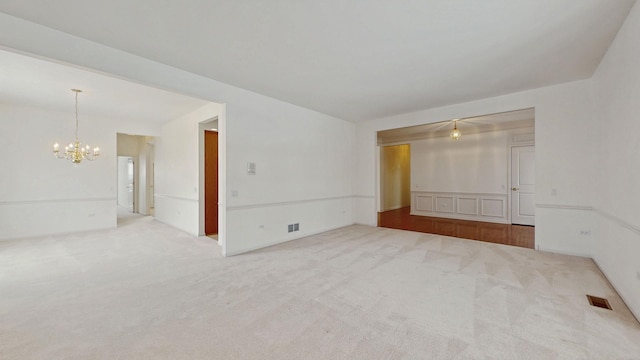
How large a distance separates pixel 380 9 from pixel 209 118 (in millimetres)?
4116

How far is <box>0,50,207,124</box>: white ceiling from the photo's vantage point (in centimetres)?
359

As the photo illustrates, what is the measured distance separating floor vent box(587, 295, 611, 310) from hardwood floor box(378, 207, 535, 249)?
81.2 inches

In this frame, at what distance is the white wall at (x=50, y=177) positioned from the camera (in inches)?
212

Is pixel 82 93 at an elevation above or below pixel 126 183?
above

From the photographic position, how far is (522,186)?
22.5ft

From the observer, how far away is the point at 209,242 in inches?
200

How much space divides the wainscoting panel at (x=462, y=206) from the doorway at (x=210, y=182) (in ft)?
21.5

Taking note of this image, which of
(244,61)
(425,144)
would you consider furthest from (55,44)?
(425,144)

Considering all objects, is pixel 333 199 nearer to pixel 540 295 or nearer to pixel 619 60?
pixel 540 295

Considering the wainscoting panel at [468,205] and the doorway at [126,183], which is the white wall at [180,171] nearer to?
the doorway at [126,183]

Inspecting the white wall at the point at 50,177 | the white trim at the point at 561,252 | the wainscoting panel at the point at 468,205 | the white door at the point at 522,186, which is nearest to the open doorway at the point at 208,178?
the white wall at the point at 50,177

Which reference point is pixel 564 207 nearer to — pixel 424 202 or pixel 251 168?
pixel 424 202

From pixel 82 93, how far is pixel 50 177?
285cm

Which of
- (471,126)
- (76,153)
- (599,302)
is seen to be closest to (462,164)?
(471,126)
